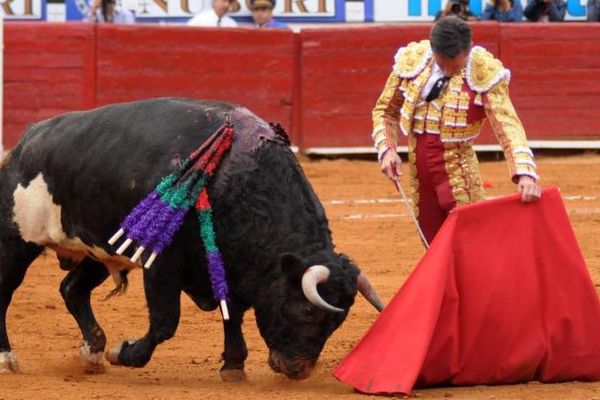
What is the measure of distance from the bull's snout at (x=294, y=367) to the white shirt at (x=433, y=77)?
1.07 metres

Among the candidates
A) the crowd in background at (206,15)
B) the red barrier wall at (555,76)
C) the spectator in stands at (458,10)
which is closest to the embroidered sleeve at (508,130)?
the spectator in stands at (458,10)

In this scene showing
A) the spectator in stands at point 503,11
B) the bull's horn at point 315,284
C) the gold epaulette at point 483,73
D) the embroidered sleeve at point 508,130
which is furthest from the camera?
the spectator in stands at point 503,11

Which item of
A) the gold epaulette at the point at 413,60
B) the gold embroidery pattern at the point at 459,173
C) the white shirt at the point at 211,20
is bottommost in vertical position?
the white shirt at the point at 211,20

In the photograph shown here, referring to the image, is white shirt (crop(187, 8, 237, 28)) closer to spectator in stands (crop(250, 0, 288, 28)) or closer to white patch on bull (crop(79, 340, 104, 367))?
spectator in stands (crop(250, 0, 288, 28))

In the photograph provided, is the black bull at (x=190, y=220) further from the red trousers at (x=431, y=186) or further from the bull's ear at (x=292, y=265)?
the red trousers at (x=431, y=186)

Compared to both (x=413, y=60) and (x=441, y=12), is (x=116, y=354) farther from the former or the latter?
(x=441, y=12)

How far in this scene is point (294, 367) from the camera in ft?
15.3

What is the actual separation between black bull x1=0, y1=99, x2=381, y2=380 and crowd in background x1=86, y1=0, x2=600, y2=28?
7051 millimetres

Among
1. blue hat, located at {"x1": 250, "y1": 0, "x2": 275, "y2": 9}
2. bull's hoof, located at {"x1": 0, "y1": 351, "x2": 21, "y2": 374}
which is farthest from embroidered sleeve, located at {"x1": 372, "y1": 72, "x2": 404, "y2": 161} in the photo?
blue hat, located at {"x1": 250, "y1": 0, "x2": 275, "y2": 9}

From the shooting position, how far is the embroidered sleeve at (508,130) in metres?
4.84

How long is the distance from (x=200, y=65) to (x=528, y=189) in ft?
24.9

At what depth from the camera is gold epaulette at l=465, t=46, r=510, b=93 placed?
4961 mm

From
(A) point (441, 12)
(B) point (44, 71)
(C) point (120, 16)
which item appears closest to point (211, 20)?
(C) point (120, 16)

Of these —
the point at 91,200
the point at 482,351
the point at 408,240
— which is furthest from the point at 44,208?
the point at 408,240
